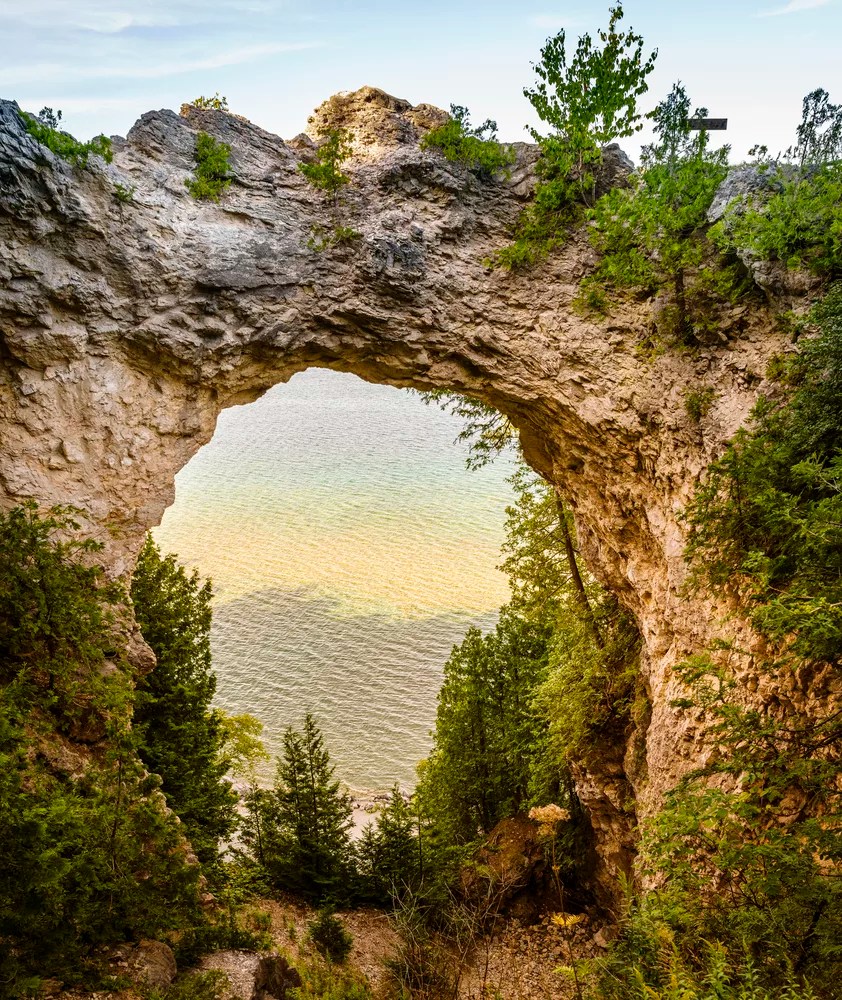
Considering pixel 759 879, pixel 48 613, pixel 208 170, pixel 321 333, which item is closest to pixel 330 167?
pixel 208 170

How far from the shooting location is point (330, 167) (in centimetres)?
973

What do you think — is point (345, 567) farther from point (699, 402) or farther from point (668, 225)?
→ point (668, 225)

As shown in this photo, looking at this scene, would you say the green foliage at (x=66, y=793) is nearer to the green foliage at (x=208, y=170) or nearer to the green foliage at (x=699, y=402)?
the green foliage at (x=208, y=170)

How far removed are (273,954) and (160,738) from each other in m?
4.29

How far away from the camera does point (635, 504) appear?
10094 millimetres

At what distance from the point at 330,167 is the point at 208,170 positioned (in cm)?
187

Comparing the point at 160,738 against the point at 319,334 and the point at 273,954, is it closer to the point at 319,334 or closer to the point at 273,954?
the point at 273,954

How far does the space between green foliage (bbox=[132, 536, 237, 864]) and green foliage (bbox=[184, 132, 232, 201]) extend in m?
6.52

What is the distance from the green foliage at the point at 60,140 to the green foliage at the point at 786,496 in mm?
8786

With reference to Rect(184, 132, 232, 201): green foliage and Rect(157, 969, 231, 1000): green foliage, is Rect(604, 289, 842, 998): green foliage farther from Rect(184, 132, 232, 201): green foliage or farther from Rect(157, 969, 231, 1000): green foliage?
Rect(184, 132, 232, 201): green foliage

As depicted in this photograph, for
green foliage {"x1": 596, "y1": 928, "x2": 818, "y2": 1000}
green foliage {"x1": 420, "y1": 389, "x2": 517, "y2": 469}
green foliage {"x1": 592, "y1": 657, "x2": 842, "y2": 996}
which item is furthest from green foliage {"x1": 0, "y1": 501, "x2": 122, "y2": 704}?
green foliage {"x1": 420, "y1": 389, "x2": 517, "y2": 469}

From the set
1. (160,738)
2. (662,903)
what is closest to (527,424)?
(662,903)

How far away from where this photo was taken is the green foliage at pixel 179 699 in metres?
11.5

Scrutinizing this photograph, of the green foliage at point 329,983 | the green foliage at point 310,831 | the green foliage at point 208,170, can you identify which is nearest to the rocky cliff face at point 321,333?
the green foliage at point 208,170
